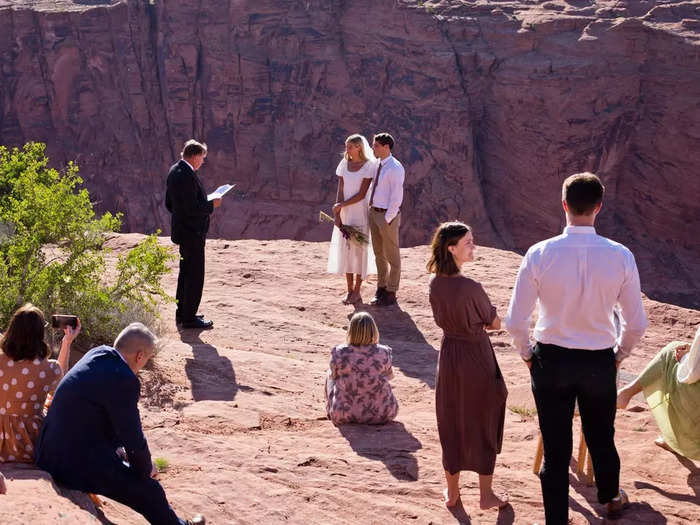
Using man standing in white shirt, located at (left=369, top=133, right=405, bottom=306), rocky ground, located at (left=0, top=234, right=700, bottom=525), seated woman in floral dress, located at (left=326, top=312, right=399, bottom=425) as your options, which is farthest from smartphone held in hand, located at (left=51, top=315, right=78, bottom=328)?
man standing in white shirt, located at (left=369, top=133, right=405, bottom=306)

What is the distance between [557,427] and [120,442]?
2.27m

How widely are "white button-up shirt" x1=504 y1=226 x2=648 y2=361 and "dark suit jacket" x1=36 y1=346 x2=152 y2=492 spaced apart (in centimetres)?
202

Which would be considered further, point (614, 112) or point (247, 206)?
point (247, 206)

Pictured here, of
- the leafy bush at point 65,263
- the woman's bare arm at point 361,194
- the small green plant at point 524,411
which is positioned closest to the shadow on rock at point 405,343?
the small green plant at point 524,411

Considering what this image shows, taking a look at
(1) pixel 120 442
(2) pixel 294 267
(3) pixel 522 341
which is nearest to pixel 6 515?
(1) pixel 120 442

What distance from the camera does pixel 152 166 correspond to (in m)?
31.8

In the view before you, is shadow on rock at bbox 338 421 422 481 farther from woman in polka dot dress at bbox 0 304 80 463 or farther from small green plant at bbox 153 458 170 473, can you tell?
woman in polka dot dress at bbox 0 304 80 463

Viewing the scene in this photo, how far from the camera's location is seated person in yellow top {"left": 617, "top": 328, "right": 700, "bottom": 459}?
215 inches

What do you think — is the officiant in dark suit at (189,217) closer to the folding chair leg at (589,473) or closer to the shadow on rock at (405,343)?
the shadow on rock at (405,343)

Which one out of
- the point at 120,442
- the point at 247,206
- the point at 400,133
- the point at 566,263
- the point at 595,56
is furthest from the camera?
the point at 247,206

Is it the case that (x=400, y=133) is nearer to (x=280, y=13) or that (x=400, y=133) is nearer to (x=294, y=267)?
(x=280, y=13)

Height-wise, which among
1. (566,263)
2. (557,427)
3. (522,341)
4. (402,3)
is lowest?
(557,427)

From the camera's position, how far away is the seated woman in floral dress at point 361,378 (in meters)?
6.41

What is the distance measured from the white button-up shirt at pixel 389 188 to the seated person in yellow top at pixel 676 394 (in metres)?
4.41
